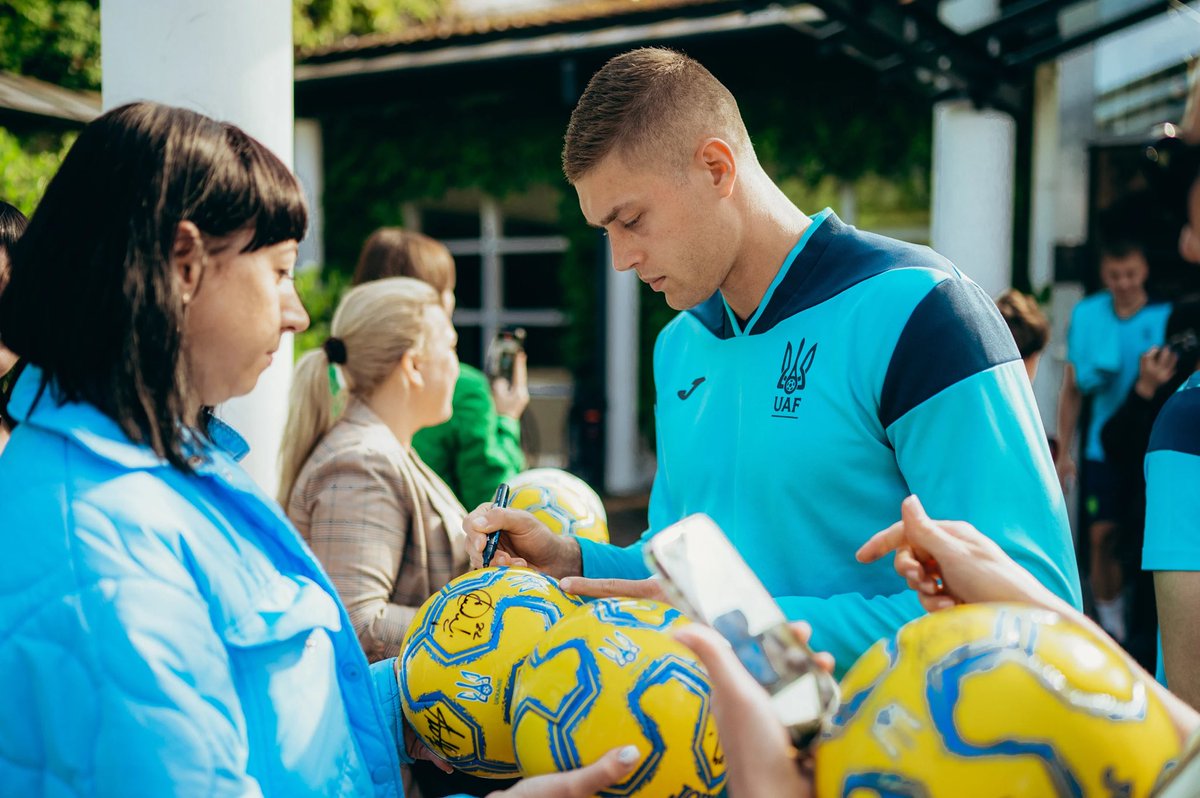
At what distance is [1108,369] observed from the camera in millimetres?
5715

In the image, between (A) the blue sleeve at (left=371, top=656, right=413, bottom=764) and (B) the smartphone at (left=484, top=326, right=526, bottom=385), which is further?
(B) the smartphone at (left=484, top=326, right=526, bottom=385)

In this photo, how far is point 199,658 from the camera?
4.04 feet

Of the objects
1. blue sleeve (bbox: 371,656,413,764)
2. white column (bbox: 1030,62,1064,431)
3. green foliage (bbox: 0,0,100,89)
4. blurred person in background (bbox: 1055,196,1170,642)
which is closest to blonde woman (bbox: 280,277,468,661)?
blue sleeve (bbox: 371,656,413,764)

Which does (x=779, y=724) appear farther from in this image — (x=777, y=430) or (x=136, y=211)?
(x=136, y=211)

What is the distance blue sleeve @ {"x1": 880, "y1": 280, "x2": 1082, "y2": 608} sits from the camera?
5.31 feet

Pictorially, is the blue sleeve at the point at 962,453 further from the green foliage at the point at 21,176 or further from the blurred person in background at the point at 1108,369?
the green foliage at the point at 21,176

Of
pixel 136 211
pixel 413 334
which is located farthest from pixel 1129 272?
pixel 136 211

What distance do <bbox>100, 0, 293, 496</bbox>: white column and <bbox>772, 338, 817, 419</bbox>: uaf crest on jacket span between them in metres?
1.57

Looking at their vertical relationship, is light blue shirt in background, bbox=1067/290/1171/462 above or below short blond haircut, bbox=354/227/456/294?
below

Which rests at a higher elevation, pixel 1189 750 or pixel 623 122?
pixel 623 122

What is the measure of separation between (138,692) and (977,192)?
6.29 metres

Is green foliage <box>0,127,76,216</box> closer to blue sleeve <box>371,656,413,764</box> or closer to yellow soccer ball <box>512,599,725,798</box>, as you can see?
blue sleeve <box>371,656,413,764</box>

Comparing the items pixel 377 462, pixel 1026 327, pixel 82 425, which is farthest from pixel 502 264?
pixel 82 425

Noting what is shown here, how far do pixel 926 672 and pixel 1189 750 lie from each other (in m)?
0.27
